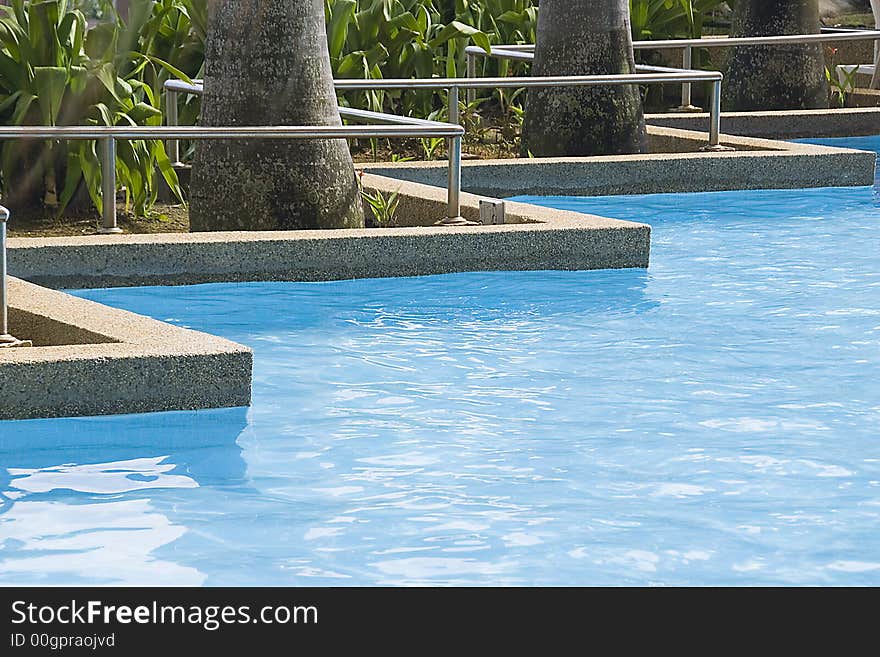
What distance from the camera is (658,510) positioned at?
5.65m

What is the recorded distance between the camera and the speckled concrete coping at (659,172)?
12.0 meters

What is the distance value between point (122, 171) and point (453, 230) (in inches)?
78.1

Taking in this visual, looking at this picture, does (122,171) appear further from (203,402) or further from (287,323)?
(203,402)

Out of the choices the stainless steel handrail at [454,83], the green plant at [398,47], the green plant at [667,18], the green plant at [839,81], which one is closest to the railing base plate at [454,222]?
the stainless steel handrail at [454,83]

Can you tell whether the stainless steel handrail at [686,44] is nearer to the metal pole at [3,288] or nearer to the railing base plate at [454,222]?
the railing base plate at [454,222]

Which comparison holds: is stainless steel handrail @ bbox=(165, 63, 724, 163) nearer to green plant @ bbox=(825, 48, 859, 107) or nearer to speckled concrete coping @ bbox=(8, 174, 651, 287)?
speckled concrete coping @ bbox=(8, 174, 651, 287)

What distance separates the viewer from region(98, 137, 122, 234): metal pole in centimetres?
891

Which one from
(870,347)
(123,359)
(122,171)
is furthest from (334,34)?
(123,359)

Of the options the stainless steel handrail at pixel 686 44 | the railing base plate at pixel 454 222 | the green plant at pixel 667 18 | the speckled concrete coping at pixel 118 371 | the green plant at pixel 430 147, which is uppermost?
the green plant at pixel 667 18

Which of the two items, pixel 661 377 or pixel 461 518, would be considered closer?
pixel 461 518

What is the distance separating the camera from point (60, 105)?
32.3ft

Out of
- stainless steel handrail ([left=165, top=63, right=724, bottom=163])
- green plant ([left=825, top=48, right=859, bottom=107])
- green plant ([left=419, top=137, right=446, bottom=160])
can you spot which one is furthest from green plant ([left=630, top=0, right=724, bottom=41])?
stainless steel handrail ([left=165, top=63, right=724, bottom=163])

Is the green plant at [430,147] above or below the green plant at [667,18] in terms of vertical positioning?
below

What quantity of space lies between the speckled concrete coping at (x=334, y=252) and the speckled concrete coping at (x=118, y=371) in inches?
72.0
